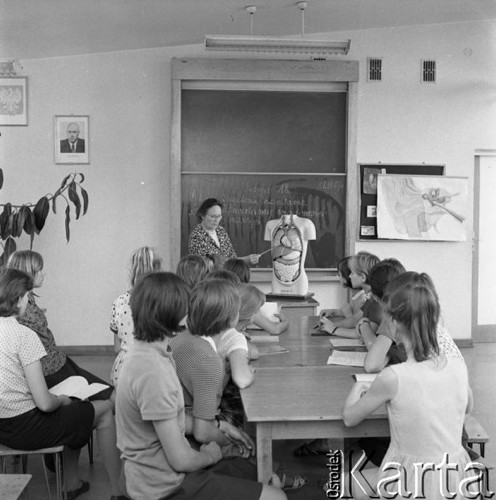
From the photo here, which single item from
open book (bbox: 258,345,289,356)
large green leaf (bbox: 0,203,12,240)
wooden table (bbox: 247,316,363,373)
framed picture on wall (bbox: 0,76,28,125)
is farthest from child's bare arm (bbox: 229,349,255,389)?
framed picture on wall (bbox: 0,76,28,125)

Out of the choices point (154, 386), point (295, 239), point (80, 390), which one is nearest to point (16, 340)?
point (80, 390)

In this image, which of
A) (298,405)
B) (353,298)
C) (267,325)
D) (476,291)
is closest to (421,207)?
(476,291)

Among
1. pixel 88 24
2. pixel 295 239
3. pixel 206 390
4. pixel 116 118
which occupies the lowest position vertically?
pixel 206 390

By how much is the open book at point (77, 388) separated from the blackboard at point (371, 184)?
391 centimetres

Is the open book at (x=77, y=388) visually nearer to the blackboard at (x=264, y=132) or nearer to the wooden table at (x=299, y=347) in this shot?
the wooden table at (x=299, y=347)

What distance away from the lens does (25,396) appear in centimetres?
291

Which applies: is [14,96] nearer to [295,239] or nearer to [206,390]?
[295,239]

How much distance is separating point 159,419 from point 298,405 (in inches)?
23.4

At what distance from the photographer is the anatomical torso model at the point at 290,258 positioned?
209 inches

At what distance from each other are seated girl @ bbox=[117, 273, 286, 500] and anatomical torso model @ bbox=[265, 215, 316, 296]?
303cm

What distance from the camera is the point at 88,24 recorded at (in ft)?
18.5

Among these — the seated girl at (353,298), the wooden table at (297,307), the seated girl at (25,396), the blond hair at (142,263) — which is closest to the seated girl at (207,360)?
the seated girl at (25,396)

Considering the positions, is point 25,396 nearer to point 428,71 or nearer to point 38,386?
point 38,386

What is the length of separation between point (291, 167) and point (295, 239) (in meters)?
1.47
